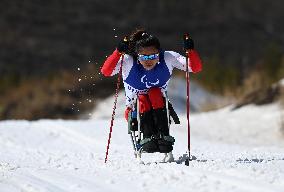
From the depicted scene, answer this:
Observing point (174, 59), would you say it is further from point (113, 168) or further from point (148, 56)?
point (113, 168)

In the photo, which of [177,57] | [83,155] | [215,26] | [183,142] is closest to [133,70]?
[177,57]

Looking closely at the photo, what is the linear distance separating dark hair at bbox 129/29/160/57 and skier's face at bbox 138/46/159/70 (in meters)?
0.04

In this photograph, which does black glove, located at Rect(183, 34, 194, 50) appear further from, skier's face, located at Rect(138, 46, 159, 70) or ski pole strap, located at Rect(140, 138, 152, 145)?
ski pole strap, located at Rect(140, 138, 152, 145)

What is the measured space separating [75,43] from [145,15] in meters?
5.77

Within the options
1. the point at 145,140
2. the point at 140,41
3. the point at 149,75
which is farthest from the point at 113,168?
the point at 140,41

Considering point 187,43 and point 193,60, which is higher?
point 187,43

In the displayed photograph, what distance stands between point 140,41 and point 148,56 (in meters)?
0.16

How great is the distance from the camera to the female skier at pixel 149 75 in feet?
19.3

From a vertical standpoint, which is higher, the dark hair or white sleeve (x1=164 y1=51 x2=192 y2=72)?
the dark hair

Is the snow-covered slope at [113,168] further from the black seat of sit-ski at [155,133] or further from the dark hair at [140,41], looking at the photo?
the dark hair at [140,41]

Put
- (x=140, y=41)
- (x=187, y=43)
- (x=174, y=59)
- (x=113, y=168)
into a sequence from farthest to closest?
1. (x=174, y=59)
2. (x=140, y=41)
3. (x=187, y=43)
4. (x=113, y=168)

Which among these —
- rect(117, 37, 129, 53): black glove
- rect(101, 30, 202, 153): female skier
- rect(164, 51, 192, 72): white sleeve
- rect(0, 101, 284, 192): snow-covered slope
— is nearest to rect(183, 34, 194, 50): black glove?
rect(101, 30, 202, 153): female skier

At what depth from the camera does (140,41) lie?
19.6 ft

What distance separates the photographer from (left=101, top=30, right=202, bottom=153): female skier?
5.89 meters
